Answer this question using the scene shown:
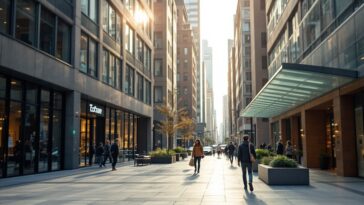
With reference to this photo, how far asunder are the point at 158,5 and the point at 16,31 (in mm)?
47859

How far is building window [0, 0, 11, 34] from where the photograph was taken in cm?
1833

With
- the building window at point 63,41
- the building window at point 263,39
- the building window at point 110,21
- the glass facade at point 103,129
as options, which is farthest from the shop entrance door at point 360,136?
the building window at point 263,39

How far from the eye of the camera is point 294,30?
31312mm

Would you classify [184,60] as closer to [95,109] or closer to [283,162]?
[95,109]

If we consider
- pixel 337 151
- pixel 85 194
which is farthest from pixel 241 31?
pixel 85 194

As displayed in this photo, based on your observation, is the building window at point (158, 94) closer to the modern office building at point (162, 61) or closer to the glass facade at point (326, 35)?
the modern office building at point (162, 61)

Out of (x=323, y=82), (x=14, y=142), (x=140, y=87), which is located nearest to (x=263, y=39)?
(x=140, y=87)

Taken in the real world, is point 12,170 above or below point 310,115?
below

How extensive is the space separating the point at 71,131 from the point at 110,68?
9815 mm

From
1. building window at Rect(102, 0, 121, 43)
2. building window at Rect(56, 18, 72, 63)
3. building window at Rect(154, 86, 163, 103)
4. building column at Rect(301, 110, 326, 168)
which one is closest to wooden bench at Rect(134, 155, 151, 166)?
building window at Rect(56, 18, 72, 63)

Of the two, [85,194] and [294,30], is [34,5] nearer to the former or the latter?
[85,194]

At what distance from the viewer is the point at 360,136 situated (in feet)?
64.4

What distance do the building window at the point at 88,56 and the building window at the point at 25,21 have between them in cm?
657

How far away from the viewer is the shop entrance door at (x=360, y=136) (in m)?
19.3
